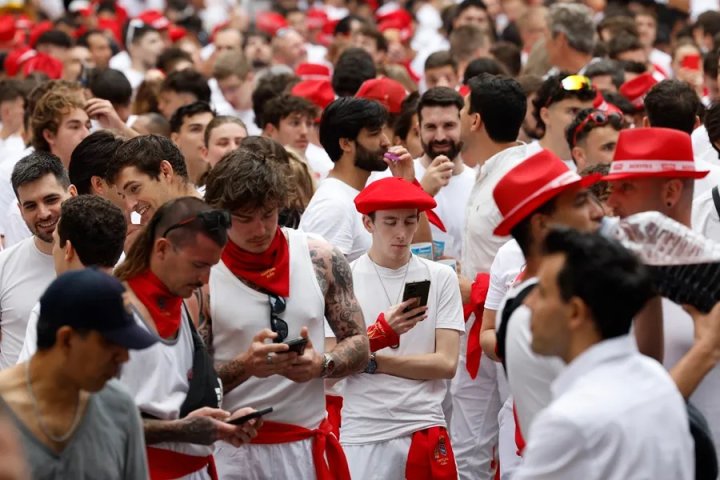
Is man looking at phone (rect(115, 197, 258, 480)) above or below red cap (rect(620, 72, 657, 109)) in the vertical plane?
above

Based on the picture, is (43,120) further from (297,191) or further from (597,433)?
(597,433)

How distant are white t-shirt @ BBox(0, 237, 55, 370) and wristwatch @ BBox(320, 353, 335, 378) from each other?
4.85 feet

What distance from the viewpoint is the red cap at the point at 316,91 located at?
1148 cm

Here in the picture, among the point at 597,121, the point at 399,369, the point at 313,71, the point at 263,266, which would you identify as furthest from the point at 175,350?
the point at 313,71

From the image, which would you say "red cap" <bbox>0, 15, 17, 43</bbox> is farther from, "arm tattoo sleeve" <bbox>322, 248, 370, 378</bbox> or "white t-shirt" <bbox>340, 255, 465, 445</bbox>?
"arm tattoo sleeve" <bbox>322, 248, 370, 378</bbox>

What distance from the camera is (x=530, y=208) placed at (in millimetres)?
5070

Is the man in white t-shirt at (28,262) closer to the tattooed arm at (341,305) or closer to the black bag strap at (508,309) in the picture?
the tattooed arm at (341,305)

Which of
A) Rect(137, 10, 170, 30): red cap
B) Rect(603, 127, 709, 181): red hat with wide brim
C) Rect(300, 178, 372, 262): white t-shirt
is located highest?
Rect(603, 127, 709, 181): red hat with wide brim

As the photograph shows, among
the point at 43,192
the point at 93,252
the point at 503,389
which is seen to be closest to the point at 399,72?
the point at 503,389

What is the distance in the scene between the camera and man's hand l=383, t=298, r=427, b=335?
6590 mm

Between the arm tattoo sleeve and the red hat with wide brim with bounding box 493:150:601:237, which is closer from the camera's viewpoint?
the red hat with wide brim with bounding box 493:150:601:237

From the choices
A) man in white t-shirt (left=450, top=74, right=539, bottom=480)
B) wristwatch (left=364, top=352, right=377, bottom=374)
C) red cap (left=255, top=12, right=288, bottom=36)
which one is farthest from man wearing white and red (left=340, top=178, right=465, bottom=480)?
red cap (left=255, top=12, right=288, bottom=36)

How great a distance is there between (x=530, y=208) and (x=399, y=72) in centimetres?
777

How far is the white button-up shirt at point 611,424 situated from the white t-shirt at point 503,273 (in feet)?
8.26
